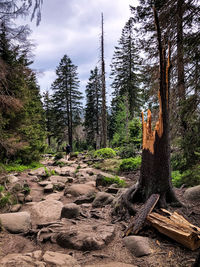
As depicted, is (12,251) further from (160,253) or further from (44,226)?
(160,253)

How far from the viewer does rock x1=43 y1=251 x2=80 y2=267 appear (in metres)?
2.30

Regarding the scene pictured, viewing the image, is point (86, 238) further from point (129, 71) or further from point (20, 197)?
point (129, 71)

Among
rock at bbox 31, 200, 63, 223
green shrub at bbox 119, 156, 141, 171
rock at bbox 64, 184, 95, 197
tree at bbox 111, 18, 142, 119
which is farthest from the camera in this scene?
tree at bbox 111, 18, 142, 119

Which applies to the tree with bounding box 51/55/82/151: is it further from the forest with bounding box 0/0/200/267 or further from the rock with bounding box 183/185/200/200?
the rock with bounding box 183/185/200/200

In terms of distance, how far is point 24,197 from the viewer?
19.6 ft

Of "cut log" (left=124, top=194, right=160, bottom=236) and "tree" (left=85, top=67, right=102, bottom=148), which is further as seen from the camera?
"tree" (left=85, top=67, right=102, bottom=148)

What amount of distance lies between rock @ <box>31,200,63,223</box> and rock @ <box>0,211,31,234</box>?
26.0 inches

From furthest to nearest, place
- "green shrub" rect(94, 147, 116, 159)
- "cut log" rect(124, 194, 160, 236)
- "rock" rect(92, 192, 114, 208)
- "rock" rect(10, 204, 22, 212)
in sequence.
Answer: "green shrub" rect(94, 147, 116, 159) → "rock" rect(10, 204, 22, 212) → "rock" rect(92, 192, 114, 208) → "cut log" rect(124, 194, 160, 236)

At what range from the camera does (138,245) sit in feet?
8.20

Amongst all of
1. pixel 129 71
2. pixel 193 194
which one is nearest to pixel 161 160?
pixel 193 194

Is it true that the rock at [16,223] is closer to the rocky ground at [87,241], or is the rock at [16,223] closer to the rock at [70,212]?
the rocky ground at [87,241]

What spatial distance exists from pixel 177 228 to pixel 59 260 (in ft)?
6.09

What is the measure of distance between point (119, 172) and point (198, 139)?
566 centimetres

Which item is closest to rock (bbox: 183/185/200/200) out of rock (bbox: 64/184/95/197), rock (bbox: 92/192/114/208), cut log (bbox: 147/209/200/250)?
cut log (bbox: 147/209/200/250)
